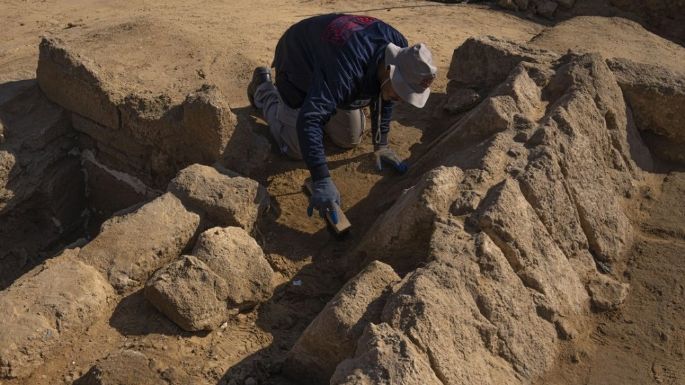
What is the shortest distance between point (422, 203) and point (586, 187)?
1.05 m

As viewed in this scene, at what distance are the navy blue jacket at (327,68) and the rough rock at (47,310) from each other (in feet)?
4.41

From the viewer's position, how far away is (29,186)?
15.6 ft

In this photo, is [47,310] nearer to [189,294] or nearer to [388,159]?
[189,294]

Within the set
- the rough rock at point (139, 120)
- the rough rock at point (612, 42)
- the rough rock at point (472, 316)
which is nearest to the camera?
the rough rock at point (472, 316)

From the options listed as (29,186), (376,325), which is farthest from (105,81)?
(376,325)

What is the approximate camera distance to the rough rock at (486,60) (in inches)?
192

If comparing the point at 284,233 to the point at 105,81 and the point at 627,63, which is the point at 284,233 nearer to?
the point at 105,81

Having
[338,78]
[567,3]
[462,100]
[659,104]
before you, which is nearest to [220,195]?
[338,78]

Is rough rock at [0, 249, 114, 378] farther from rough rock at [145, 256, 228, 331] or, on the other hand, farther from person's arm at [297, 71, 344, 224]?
person's arm at [297, 71, 344, 224]

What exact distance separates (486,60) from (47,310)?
134 inches

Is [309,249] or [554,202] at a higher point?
[554,202]

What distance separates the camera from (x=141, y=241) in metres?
3.57

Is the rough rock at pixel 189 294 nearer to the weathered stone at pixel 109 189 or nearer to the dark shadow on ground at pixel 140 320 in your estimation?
the dark shadow on ground at pixel 140 320

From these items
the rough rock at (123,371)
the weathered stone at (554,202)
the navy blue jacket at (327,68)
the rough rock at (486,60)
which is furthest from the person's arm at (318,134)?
the rough rock at (486,60)
